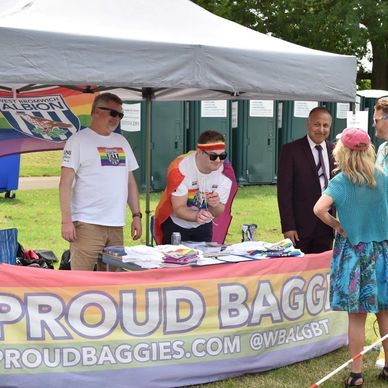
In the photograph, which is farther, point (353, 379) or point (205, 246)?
point (205, 246)

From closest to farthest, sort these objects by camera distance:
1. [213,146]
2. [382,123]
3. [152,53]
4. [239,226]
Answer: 1. [152,53]
2. [382,123]
3. [213,146]
4. [239,226]

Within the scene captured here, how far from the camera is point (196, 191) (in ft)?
18.1

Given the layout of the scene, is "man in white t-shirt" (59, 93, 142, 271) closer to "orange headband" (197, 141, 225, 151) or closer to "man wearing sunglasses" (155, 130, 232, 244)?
"man wearing sunglasses" (155, 130, 232, 244)

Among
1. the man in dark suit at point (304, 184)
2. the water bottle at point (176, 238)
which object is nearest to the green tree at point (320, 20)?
the man in dark suit at point (304, 184)

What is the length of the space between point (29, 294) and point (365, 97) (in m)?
14.3

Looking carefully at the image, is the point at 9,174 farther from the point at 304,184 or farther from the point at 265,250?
the point at 265,250

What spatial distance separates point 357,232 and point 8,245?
3.34 metres

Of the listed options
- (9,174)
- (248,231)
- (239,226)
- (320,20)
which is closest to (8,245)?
(248,231)

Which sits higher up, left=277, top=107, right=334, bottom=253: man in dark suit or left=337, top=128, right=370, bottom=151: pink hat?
left=337, top=128, right=370, bottom=151: pink hat

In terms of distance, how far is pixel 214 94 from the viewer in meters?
7.39

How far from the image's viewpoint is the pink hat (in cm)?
452

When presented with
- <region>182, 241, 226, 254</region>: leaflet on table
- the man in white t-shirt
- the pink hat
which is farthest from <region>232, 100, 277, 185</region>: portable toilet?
the pink hat

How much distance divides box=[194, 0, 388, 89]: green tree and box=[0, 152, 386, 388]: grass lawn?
5378 mm

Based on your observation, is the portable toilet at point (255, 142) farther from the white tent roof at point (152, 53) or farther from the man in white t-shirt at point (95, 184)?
the man in white t-shirt at point (95, 184)
